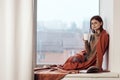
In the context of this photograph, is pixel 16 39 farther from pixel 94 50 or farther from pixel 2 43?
pixel 94 50

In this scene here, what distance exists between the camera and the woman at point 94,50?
2273 millimetres

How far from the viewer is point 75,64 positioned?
237cm

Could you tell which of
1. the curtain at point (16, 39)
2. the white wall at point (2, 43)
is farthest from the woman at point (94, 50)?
the white wall at point (2, 43)

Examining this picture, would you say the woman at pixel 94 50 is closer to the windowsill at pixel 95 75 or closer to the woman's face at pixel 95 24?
the woman's face at pixel 95 24

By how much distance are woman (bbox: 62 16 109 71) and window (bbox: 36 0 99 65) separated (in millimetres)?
280

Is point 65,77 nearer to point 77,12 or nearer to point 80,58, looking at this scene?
point 80,58

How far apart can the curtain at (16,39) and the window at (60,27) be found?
0.58 metres

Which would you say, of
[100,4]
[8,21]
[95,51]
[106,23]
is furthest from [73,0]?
[8,21]

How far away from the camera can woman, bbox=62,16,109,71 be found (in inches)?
89.5

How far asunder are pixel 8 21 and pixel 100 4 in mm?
1120

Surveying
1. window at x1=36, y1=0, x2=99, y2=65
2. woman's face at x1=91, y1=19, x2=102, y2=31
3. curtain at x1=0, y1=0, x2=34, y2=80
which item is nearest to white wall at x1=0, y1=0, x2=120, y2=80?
curtain at x1=0, y1=0, x2=34, y2=80

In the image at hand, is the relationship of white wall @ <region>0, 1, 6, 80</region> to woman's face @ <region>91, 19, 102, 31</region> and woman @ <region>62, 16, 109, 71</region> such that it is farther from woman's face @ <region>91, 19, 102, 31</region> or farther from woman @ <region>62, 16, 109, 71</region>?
woman's face @ <region>91, 19, 102, 31</region>

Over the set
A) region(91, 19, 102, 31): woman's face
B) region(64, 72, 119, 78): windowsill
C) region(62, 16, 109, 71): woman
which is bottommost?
region(64, 72, 119, 78): windowsill

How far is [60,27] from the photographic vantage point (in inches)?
107
